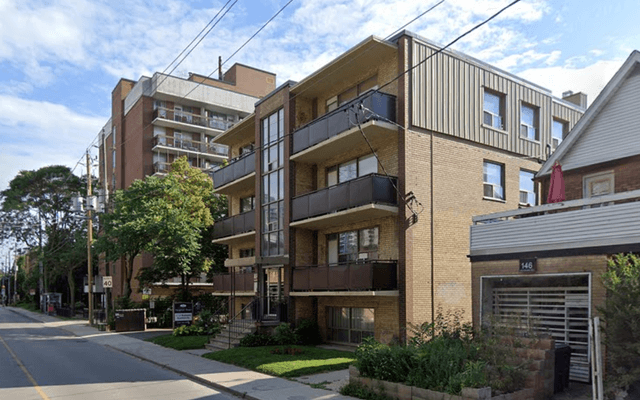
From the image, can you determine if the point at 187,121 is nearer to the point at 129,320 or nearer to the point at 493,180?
the point at 129,320

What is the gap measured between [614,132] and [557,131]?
9994 millimetres

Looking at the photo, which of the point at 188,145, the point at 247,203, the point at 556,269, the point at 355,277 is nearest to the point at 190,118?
the point at 188,145

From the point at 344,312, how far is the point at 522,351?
10.4 metres

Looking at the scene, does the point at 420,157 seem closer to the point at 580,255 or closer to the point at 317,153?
the point at 317,153

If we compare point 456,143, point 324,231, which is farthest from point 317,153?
point 456,143

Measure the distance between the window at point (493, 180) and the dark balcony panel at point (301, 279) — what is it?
7391 mm

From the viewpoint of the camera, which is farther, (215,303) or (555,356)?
(215,303)

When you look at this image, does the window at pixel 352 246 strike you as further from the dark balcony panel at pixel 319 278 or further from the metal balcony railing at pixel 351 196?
the metal balcony railing at pixel 351 196

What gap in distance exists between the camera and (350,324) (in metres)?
20.7

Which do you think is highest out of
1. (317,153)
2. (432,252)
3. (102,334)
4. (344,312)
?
(317,153)

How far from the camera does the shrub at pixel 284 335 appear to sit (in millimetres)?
20406

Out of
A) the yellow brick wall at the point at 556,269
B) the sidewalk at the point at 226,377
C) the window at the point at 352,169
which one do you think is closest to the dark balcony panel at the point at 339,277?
the window at the point at 352,169

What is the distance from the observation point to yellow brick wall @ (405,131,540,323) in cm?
1838

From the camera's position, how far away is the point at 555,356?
11.2 metres
